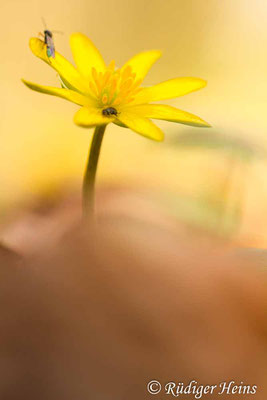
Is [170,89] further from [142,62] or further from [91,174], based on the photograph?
[91,174]

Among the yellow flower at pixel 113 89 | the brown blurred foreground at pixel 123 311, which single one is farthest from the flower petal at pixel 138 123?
the brown blurred foreground at pixel 123 311

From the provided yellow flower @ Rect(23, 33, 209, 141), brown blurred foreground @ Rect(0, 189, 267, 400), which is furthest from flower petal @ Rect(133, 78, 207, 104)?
brown blurred foreground @ Rect(0, 189, 267, 400)

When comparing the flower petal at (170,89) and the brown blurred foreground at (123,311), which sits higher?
the flower petal at (170,89)

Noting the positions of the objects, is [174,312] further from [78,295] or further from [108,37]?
[108,37]

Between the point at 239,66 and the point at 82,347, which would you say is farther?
the point at 239,66

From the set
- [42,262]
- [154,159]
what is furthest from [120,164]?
[42,262]

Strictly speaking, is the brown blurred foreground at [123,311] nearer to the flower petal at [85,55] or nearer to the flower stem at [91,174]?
the flower stem at [91,174]

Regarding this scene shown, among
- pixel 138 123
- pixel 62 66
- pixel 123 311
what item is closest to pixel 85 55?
pixel 62 66

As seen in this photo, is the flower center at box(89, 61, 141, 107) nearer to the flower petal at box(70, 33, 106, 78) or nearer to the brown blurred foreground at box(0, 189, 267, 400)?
the flower petal at box(70, 33, 106, 78)
